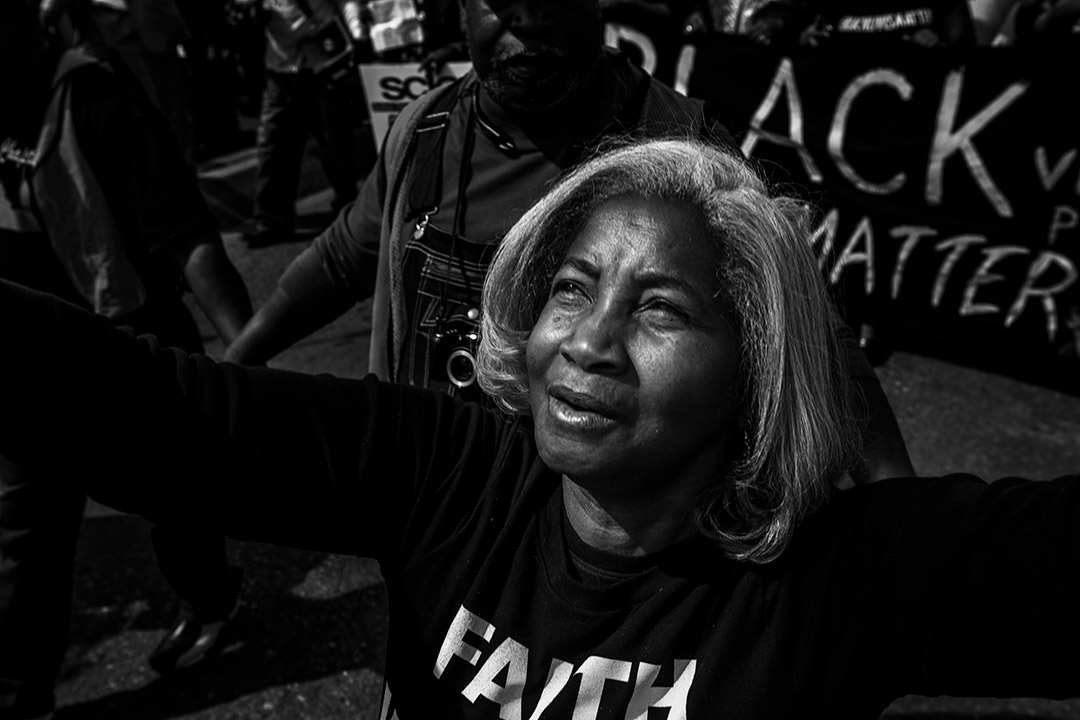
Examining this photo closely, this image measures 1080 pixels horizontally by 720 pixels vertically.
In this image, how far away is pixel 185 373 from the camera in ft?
4.48

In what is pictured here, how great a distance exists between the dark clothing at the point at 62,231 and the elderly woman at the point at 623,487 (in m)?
1.29

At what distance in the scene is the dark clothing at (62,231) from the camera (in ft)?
8.09

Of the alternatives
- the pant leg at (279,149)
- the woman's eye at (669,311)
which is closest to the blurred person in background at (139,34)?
the pant leg at (279,149)

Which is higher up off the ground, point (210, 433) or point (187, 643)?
point (210, 433)

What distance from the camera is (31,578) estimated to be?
260 centimetres

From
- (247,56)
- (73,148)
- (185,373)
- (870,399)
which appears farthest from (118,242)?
(247,56)

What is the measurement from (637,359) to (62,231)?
1751 mm

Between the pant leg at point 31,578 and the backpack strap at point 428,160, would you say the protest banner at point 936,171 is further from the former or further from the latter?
the pant leg at point 31,578

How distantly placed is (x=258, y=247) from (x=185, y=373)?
535cm

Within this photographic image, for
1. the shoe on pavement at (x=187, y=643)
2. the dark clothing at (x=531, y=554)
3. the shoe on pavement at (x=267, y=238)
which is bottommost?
the shoe on pavement at (x=267, y=238)

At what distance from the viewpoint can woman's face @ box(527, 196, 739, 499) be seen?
131 cm

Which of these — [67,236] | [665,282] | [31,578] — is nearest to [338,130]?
[67,236]

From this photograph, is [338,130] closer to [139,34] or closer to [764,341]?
[139,34]

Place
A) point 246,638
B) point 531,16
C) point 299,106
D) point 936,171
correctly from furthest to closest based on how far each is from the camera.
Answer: point 299,106
point 936,171
point 246,638
point 531,16
